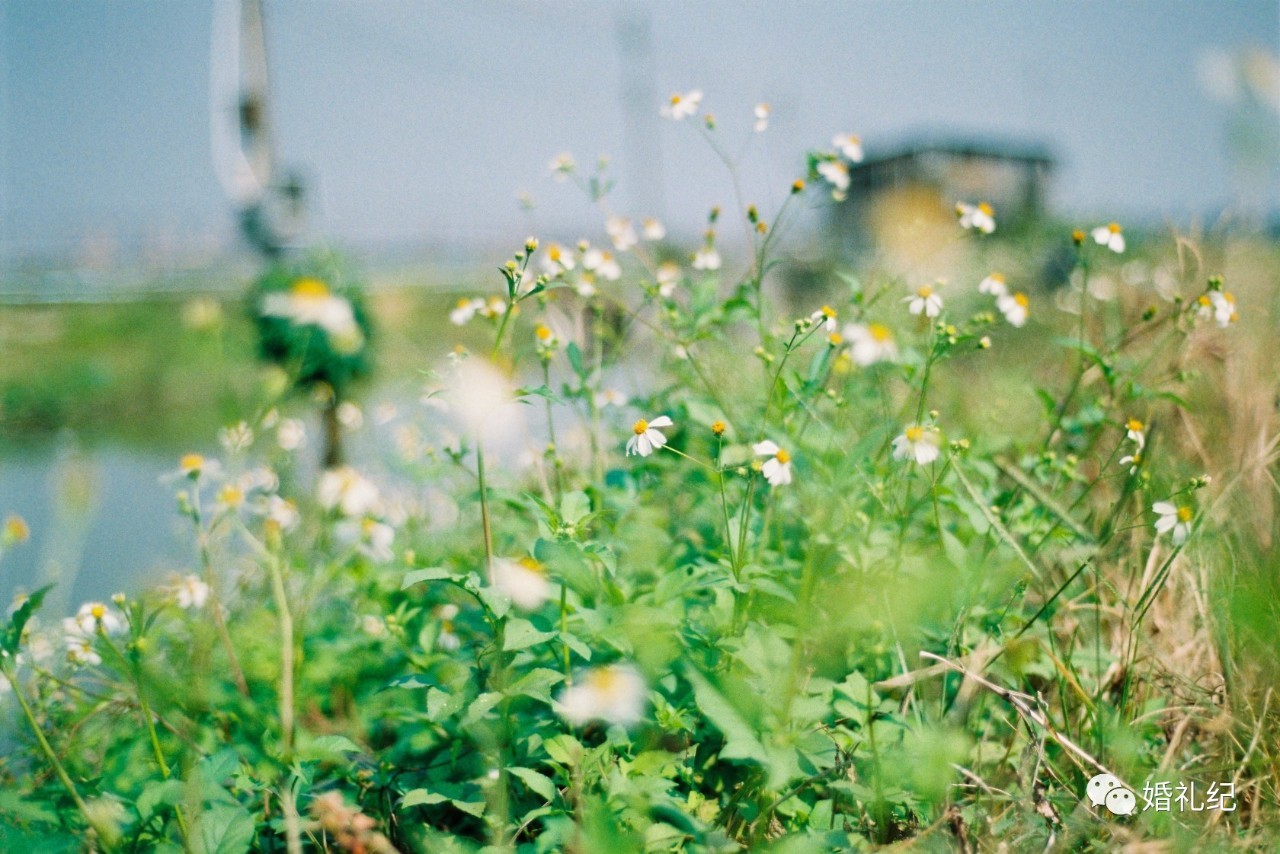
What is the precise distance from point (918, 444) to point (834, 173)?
61cm

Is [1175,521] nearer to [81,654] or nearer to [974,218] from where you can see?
[974,218]

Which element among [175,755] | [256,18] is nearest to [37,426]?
[256,18]

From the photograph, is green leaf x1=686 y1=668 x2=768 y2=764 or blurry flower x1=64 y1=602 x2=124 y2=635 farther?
blurry flower x1=64 y1=602 x2=124 y2=635

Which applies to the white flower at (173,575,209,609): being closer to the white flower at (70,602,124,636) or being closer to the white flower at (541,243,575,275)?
the white flower at (70,602,124,636)

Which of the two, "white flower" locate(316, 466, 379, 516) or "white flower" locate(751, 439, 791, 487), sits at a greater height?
"white flower" locate(751, 439, 791, 487)

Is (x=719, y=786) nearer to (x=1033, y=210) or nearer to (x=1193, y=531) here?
(x=1193, y=531)

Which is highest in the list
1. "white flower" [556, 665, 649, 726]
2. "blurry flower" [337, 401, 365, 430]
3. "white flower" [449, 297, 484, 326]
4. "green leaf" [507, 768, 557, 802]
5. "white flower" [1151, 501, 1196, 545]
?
"white flower" [449, 297, 484, 326]

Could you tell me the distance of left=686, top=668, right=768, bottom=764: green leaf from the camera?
30.5 inches

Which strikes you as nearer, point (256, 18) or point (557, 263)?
point (557, 263)

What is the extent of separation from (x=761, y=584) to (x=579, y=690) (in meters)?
0.27

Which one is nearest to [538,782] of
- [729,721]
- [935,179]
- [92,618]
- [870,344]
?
[729,721]

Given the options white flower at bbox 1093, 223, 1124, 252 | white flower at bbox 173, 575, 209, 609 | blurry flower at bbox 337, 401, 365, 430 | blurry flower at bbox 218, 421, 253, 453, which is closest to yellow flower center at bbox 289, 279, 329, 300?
blurry flower at bbox 218, 421, 253, 453

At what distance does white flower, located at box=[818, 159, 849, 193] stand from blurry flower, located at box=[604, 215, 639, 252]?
401 mm

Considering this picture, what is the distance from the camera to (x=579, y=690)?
0.87m
